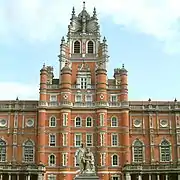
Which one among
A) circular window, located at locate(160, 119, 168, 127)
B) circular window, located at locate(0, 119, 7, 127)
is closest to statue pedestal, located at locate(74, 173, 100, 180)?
circular window, located at locate(0, 119, 7, 127)

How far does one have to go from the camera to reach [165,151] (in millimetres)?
68688

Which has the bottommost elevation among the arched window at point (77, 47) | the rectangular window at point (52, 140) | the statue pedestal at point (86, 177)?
the statue pedestal at point (86, 177)

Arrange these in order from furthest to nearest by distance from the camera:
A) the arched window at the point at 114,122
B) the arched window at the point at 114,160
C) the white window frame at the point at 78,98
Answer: the white window frame at the point at 78,98
the arched window at the point at 114,122
the arched window at the point at 114,160

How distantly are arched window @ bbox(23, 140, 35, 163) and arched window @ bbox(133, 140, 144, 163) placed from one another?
15812 millimetres

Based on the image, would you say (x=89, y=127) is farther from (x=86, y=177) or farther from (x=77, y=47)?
(x=86, y=177)

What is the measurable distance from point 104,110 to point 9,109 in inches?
589

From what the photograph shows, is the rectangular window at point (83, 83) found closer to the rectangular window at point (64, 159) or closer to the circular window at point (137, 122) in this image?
the circular window at point (137, 122)

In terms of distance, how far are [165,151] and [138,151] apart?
4.29 m

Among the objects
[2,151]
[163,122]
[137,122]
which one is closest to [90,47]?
[137,122]

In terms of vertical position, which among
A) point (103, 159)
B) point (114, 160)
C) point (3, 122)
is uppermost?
point (3, 122)

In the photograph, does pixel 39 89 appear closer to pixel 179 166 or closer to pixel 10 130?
pixel 10 130

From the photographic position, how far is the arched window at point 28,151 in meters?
67.1

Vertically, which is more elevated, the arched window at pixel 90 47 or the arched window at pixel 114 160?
the arched window at pixel 90 47

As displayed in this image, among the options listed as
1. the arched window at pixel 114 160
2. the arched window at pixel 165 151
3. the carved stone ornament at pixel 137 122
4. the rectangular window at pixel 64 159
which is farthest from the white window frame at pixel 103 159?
the arched window at pixel 165 151
